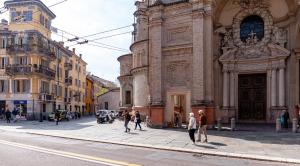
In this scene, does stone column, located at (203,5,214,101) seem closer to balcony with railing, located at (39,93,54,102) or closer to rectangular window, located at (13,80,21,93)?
balcony with railing, located at (39,93,54,102)

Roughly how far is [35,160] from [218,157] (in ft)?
21.2

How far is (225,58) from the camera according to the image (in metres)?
25.6

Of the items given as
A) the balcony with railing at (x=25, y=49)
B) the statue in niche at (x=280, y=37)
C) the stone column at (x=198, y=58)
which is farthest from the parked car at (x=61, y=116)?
the statue in niche at (x=280, y=37)

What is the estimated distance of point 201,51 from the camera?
22578mm

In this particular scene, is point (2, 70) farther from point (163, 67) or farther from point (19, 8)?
point (163, 67)

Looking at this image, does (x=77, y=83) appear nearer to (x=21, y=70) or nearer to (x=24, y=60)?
(x=24, y=60)

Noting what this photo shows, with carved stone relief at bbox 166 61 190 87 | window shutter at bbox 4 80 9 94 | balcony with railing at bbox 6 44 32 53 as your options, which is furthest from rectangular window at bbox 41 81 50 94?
carved stone relief at bbox 166 61 190 87

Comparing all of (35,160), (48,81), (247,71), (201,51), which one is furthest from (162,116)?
(48,81)

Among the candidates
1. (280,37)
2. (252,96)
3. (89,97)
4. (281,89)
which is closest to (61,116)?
(252,96)

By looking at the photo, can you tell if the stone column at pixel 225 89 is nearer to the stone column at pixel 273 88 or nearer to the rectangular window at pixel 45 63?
the stone column at pixel 273 88

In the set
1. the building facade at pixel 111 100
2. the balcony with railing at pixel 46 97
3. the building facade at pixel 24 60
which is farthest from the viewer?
the building facade at pixel 111 100

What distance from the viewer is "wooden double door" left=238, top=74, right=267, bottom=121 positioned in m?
25.0

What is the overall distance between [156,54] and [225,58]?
18.6 ft

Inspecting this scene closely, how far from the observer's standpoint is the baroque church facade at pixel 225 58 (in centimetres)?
2283
